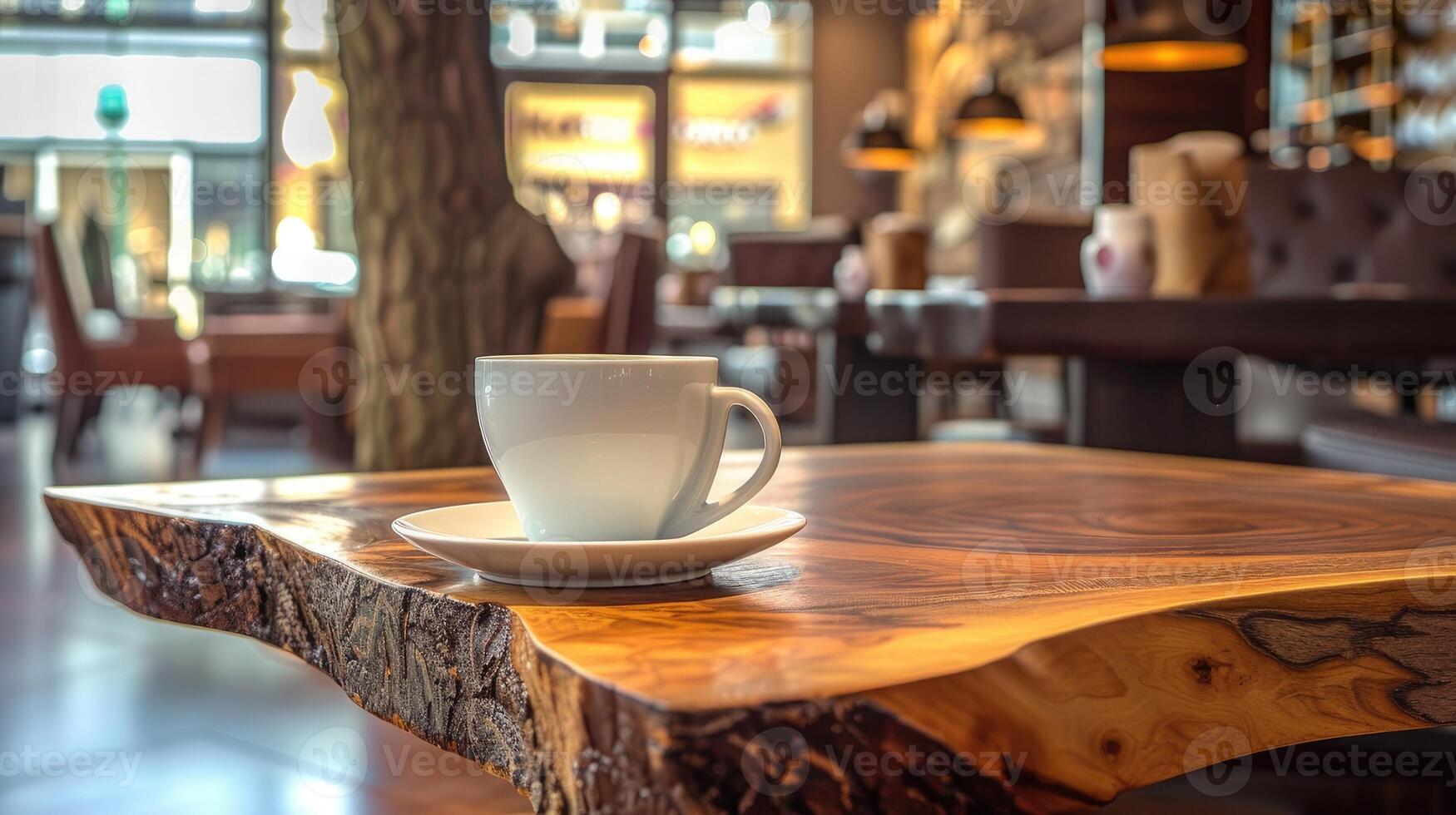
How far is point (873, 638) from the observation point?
41 centimetres

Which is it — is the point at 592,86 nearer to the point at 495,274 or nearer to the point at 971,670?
the point at 495,274

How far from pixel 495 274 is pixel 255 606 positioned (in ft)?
4.97

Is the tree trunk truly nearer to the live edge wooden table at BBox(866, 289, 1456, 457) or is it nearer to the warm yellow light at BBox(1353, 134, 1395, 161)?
the live edge wooden table at BBox(866, 289, 1456, 457)

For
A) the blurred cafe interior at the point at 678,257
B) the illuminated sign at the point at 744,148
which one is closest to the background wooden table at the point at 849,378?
the blurred cafe interior at the point at 678,257

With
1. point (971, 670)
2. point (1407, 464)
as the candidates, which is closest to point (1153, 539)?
point (971, 670)

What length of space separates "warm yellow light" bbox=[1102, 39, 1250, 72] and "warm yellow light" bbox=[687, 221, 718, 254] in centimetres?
638

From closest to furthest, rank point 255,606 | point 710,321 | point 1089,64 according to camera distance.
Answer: point 255,606, point 710,321, point 1089,64

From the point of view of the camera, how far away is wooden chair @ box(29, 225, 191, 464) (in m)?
4.52

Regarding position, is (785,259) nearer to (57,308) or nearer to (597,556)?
(57,308)

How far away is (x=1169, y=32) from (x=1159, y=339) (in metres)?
1.34

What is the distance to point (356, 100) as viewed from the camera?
2.00m

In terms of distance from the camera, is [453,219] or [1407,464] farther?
[453,219]

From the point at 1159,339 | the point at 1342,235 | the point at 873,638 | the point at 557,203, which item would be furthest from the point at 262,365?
the point at 557,203

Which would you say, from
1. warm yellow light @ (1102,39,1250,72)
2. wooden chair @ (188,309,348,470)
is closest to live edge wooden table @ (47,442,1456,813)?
warm yellow light @ (1102,39,1250,72)
